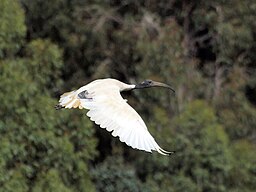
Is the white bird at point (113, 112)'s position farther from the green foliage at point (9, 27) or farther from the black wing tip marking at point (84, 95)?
the green foliage at point (9, 27)

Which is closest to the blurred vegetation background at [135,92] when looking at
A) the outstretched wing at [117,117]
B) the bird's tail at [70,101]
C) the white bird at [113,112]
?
the bird's tail at [70,101]

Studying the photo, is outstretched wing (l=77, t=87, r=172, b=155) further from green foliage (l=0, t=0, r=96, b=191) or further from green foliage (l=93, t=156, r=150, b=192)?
green foliage (l=93, t=156, r=150, b=192)

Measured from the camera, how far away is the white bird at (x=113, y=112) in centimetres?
1016

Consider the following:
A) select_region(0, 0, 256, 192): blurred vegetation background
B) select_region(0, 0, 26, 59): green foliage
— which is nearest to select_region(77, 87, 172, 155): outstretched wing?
select_region(0, 0, 256, 192): blurred vegetation background

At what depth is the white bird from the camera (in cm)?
1016

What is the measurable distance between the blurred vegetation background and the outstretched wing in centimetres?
451

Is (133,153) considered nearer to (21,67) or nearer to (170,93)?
(170,93)

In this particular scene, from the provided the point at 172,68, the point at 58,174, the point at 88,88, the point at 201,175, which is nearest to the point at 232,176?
the point at 201,175

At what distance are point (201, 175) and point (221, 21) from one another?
2.97m

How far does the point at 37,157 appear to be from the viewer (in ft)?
52.1

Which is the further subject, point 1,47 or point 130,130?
point 1,47

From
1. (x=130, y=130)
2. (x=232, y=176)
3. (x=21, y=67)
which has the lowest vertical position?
(x=232, y=176)

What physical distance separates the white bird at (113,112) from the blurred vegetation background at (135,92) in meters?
4.32

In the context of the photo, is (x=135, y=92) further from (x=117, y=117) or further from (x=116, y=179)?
(x=117, y=117)
